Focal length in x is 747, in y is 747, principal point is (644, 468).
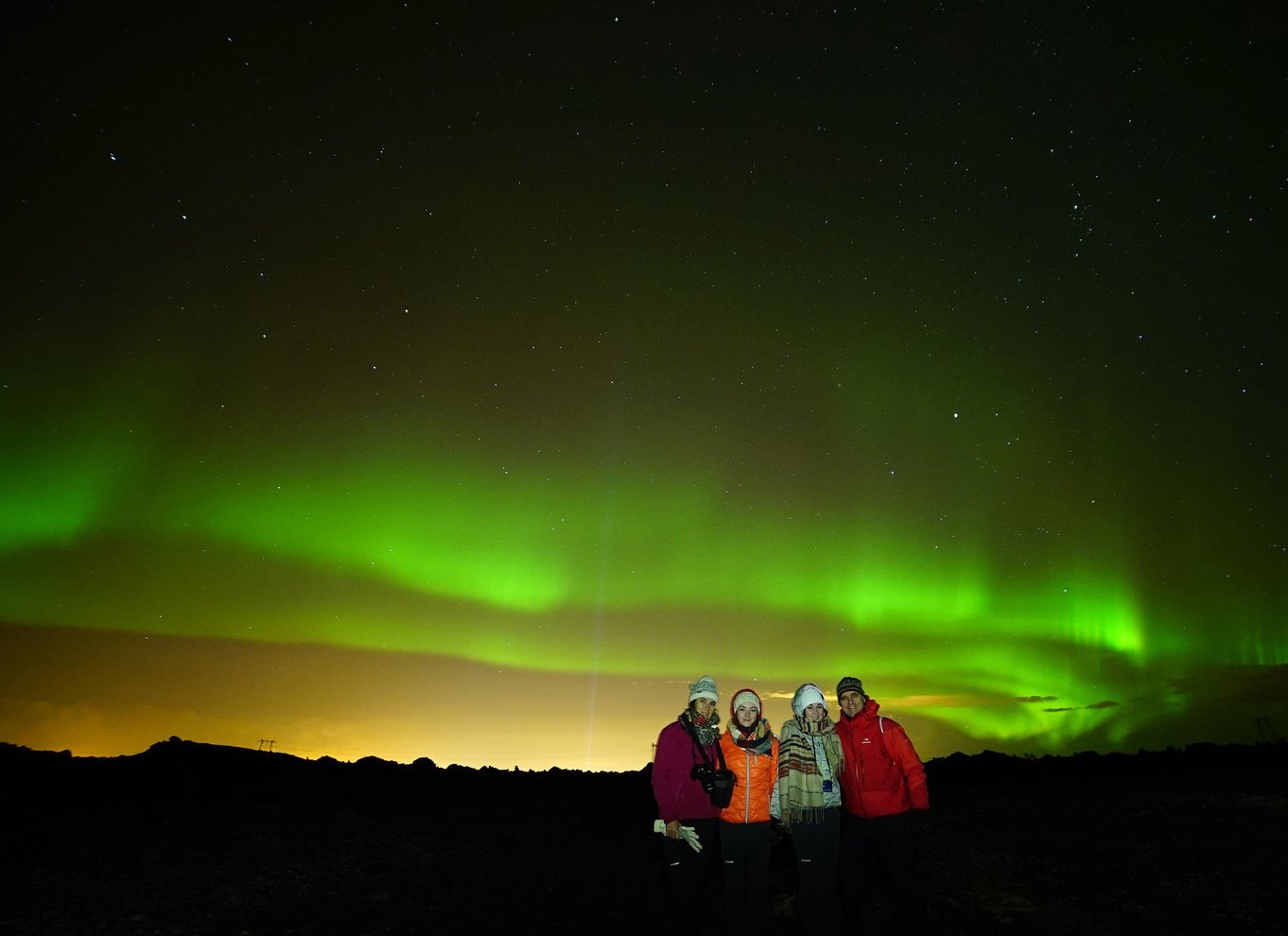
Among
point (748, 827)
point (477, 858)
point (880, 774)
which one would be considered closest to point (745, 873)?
point (748, 827)

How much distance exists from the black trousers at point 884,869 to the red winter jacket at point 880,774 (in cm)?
11

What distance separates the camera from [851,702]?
7012 millimetres

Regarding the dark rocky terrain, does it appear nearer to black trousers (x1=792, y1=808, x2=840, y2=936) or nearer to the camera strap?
black trousers (x1=792, y1=808, x2=840, y2=936)

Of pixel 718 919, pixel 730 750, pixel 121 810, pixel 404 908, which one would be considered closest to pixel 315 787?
pixel 121 810

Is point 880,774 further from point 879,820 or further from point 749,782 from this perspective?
point 749,782

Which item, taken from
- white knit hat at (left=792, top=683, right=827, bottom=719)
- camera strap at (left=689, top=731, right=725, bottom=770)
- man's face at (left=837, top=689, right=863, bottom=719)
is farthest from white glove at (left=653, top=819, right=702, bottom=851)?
man's face at (left=837, top=689, right=863, bottom=719)

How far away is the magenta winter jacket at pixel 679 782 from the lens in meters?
6.09

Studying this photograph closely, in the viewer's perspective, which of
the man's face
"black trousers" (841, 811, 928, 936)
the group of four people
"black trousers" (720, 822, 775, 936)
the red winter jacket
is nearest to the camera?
"black trousers" (720, 822, 775, 936)

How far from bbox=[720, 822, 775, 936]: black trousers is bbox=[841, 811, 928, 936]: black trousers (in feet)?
3.68

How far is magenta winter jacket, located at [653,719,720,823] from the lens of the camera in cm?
609

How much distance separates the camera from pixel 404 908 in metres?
9.17

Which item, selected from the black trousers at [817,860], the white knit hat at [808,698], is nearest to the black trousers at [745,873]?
the black trousers at [817,860]

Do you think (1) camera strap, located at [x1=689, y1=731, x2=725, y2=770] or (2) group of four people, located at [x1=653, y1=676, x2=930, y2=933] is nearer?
(2) group of four people, located at [x1=653, y1=676, x2=930, y2=933]

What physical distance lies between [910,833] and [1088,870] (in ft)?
15.7
